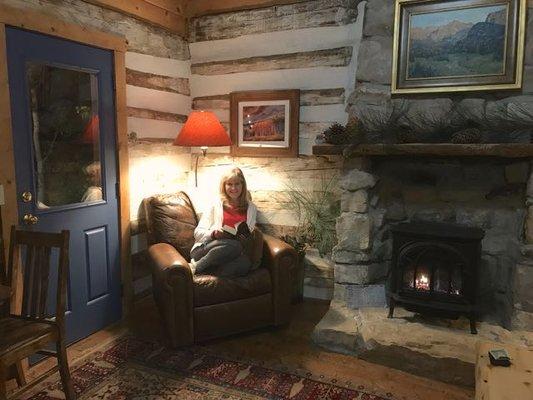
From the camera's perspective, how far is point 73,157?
2.82m

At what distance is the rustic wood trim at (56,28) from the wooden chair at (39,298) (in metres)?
1.18

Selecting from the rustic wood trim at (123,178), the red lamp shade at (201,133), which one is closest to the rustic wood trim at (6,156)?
the rustic wood trim at (123,178)

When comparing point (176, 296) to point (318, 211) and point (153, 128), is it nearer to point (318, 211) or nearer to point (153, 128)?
point (318, 211)

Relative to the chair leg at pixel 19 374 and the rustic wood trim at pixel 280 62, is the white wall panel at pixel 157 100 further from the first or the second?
the chair leg at pixel 19 374


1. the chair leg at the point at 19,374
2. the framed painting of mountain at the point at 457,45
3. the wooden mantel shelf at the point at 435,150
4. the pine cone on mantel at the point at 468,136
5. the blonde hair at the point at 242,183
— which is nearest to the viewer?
the chair leg at the point at 19,374

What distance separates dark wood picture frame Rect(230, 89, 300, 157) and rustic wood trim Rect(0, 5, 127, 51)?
1.11 metres

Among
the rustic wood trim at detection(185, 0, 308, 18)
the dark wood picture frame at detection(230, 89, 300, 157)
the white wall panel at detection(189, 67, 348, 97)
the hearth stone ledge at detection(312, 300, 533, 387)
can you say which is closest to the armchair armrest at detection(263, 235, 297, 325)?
the hearth stone ledge at detection(312, 300, 533, 387)

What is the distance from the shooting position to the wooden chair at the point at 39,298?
6.68 feet

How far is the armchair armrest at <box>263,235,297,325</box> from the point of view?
2932 millimetres

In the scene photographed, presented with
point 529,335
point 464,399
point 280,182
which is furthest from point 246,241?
point 529,335

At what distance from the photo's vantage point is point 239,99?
3.75 meters

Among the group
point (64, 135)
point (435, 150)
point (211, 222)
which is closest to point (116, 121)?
point (64, 135)

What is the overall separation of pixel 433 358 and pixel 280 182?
1.87 meters

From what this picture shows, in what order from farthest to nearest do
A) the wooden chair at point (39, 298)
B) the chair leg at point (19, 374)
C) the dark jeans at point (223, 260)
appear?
the dark jeans at point (223, 260) < the chair leg at point (19, 374) < the wooden chair at point (39, 298)
